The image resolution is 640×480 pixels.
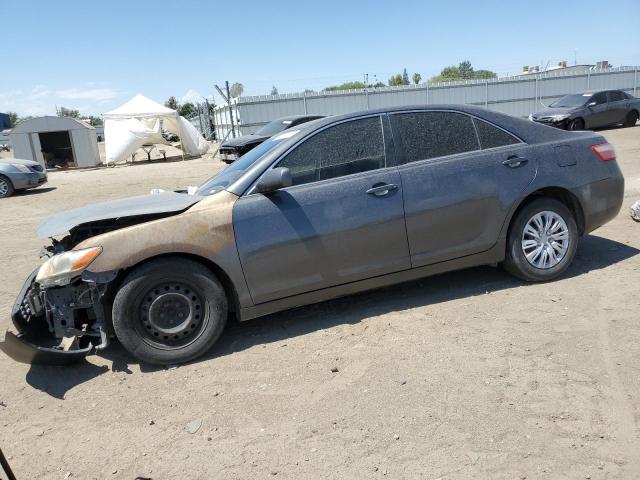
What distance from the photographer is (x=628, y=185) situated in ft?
29.8

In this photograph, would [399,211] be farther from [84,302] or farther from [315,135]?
[84,302]

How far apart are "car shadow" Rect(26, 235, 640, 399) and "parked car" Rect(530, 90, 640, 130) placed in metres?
15.0

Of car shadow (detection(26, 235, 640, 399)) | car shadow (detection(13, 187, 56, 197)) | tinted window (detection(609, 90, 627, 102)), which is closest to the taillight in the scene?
car shadow (detection(26, 235, 640, 399))

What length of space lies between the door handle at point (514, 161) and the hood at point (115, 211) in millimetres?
2618

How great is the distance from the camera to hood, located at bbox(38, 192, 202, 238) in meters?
3.88

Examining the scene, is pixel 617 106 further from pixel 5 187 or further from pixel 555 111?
pixel 5 187

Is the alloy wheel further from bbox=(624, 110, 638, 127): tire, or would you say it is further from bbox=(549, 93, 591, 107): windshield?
bbox=(624, 110, 638, 127): tire

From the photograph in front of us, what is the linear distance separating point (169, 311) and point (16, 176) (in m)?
13.2

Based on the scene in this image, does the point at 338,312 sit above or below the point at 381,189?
below

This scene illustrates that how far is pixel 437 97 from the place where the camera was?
2747cm

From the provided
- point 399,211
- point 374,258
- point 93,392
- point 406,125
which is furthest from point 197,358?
point 406,125

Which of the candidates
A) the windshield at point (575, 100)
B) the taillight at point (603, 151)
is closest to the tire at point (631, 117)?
the windshield at point (575, 100)

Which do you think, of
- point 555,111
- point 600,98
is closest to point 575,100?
point 600,98

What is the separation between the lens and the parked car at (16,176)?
1453cm
